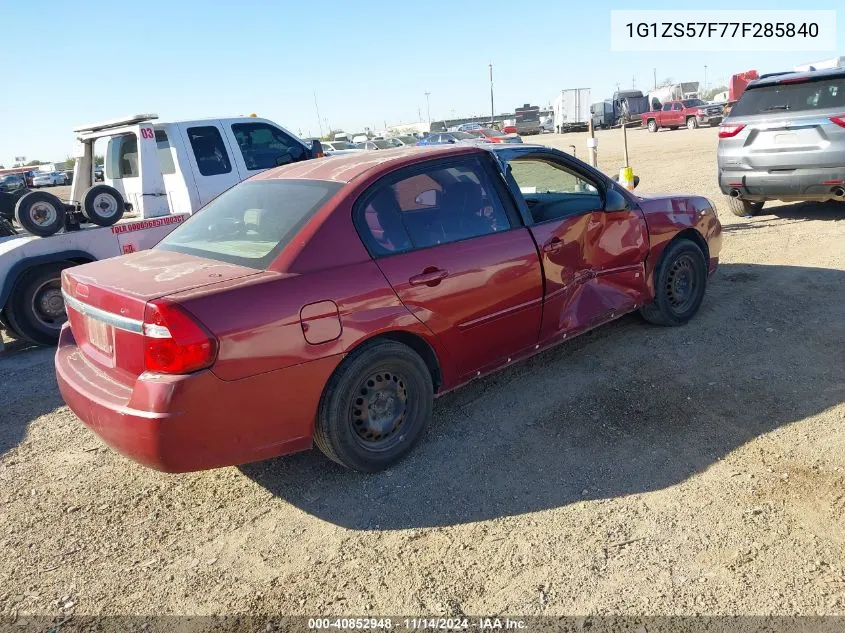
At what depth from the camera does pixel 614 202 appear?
177 inches

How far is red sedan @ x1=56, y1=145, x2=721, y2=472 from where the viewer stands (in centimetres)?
283

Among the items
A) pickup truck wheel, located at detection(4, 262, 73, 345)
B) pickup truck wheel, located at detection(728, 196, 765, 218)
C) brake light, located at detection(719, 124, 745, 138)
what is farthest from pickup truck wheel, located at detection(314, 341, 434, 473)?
pickup truck wheel, located at detection(728, 196, 765, 218)

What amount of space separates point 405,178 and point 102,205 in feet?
12.6

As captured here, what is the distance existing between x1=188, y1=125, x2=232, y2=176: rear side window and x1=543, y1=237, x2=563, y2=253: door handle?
14.4 feet

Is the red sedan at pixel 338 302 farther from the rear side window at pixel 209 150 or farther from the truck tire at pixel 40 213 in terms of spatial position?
the rear side window at pixel 209 150

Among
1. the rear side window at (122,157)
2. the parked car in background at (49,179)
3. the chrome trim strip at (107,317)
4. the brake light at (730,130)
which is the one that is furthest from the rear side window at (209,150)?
the parked car in background at (49,179)

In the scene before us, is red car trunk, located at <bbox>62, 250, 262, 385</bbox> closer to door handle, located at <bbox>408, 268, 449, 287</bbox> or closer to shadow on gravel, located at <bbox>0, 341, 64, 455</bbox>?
door handle, located at <bbox>408, 268, 449, 287</bbox>

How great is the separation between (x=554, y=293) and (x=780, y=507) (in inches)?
68.3

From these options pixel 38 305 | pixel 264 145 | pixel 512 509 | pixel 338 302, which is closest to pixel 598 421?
pixel 512 509

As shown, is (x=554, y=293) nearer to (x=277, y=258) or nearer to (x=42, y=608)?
(x=277, y=258)

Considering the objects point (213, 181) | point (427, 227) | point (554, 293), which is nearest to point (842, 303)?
point (554, 293)

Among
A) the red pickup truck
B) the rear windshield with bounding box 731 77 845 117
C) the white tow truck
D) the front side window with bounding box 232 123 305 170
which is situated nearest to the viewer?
the white tow truck

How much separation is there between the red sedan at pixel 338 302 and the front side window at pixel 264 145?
3576mm

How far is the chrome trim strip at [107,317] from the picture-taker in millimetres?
2846
